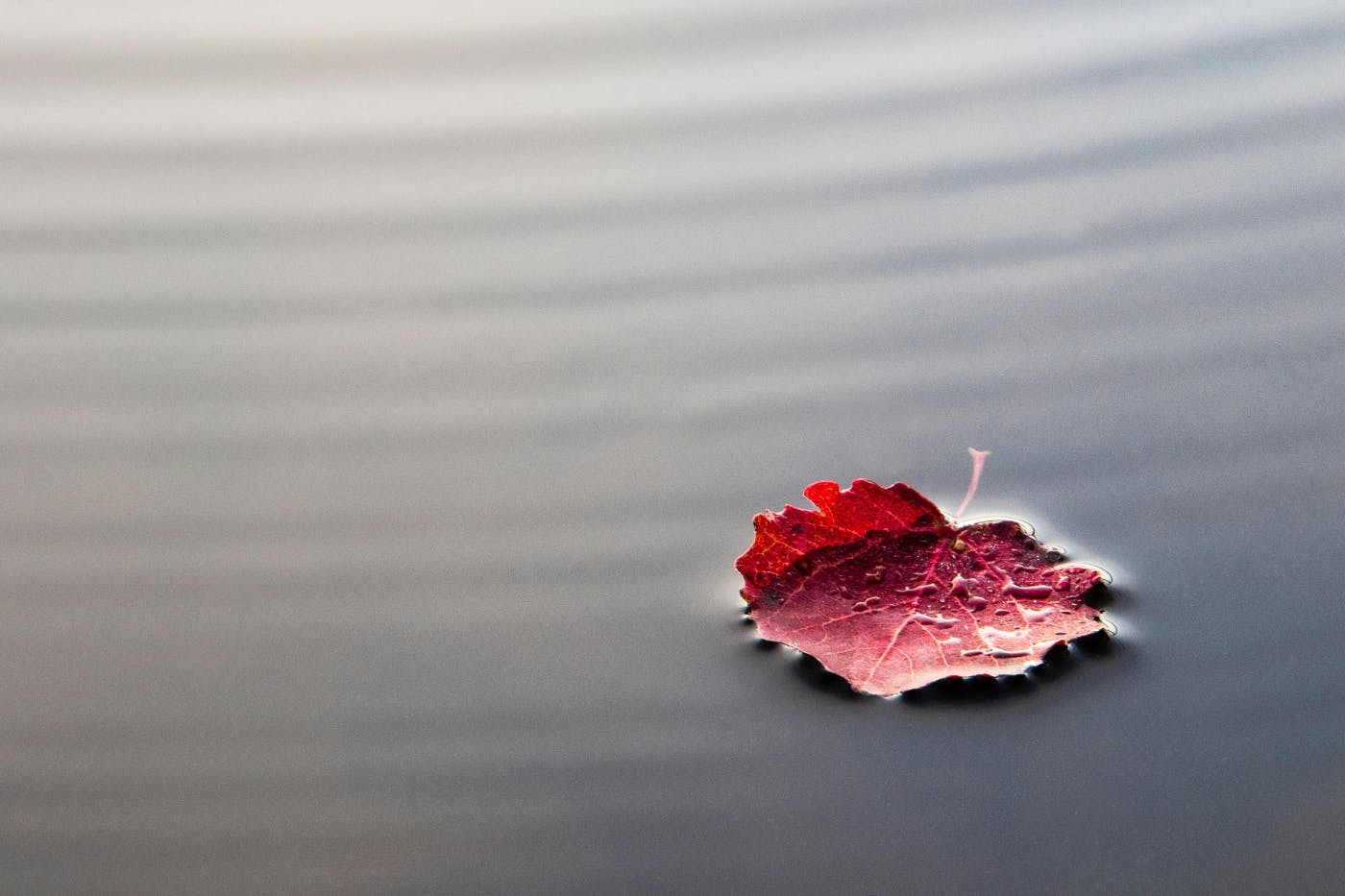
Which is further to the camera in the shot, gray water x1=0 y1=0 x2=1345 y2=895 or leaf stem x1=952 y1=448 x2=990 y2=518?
leaf stem x1=952 y1=448 x2=990 y2=518

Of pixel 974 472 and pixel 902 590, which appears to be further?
pixel 974 472

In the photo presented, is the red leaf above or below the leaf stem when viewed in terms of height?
below

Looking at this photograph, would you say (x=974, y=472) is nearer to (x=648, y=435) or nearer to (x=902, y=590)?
(x=902, y=590)

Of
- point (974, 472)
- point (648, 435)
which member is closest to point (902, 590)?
point (974, 472)

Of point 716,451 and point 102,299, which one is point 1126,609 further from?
point 102,299

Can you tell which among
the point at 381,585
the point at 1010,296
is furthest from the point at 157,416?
the point at 1010,296
